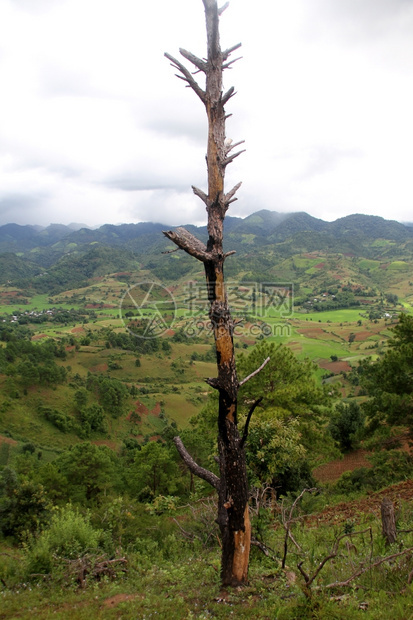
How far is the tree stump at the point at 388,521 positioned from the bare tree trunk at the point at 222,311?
2449 mm

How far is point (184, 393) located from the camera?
2611 inches

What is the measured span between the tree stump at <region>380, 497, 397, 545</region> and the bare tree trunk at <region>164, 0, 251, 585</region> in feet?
8.04

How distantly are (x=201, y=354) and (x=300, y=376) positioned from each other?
7626 centimetres

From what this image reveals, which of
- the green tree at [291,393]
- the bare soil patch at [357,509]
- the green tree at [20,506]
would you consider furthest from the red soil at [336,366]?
the bare soil patch at [357,509]

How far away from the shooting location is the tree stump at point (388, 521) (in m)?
5.22

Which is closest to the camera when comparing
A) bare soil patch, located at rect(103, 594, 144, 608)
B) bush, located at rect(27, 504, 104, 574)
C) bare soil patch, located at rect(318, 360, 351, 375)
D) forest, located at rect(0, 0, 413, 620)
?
forest, located at rect(0, 0, 413, 620)

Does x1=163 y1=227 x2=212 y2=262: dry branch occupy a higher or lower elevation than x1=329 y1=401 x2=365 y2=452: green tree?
higher

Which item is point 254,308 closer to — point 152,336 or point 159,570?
point 152,336

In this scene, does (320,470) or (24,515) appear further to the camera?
(320,470)

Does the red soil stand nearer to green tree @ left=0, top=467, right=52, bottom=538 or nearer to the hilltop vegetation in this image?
the hilltop vegetation

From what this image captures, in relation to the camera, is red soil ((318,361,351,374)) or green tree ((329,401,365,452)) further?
red soil ((318,361,351,374))

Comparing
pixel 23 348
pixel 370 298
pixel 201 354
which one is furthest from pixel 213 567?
pixel 370 298

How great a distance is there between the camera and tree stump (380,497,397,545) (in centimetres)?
522

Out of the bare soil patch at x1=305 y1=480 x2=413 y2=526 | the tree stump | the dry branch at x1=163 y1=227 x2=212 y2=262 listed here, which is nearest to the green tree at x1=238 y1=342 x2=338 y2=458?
the bare soil patch at x1=305 y1=480 x2=413 y2=526
